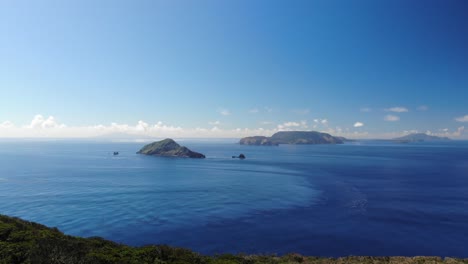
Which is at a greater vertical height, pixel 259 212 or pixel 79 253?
pixel 79 253

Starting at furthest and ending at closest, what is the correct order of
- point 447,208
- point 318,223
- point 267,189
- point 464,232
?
1. point 267,189
2. point 447,208
3. point 318,223
4. point 464,232

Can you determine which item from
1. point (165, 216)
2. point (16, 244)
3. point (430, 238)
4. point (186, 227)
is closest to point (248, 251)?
point (186, 227)

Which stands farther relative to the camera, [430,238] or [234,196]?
[234,196]

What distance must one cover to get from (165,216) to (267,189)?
44847mm

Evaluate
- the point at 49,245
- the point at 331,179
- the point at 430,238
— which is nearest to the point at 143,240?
the point at 49,245

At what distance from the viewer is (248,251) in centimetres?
4744

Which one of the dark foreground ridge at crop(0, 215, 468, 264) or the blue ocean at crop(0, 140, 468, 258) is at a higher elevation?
the dark foreground ridge at crop(0, 215, 468, 264)

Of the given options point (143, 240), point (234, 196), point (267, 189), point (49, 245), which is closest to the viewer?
point (49, 245)

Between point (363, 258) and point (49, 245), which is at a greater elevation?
point (49, 245)

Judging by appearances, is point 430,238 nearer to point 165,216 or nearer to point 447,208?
point 447,208

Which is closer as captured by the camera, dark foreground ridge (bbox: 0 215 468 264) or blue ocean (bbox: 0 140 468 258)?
dark foreground ridge (bbox: 0 215 468 264)

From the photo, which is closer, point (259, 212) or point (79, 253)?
point (79, 253)

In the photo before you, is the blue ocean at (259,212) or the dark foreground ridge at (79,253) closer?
the dark foreground ridge at (79,253)

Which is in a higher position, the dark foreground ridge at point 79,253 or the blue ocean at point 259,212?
the dark foreground ridge at point 79,253
